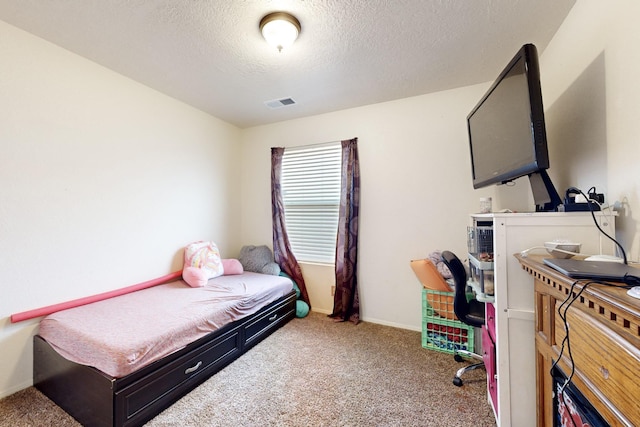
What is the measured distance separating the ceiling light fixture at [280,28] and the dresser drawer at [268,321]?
2255 millimetres

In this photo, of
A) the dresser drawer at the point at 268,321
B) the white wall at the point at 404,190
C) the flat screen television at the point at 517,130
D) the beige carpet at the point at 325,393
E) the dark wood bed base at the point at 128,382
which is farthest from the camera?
the white wall at the point at 404,190

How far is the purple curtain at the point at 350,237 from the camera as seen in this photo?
2.93m

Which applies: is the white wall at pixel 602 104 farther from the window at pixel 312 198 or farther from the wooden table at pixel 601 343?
the window at pixel 312 198

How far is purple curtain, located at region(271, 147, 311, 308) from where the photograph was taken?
10.7ft

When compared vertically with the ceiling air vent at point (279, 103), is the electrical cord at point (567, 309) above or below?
below

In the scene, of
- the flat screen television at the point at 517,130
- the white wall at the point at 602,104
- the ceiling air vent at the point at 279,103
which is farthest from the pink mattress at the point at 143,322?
the white wall at the point at 602,104

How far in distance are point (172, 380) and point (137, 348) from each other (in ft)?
1.23

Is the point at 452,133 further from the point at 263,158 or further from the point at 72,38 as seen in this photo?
the point at 72,38

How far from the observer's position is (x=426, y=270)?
91.4 inches

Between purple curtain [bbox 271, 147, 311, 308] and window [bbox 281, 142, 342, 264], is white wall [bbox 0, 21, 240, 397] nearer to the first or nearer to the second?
purple curtain [bbox 271, 147, 311, 308]

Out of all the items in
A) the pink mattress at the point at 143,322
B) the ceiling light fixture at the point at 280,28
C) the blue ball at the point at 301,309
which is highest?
the ceiling light fixture at the point at 280,28

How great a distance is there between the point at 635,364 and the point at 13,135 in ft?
10.2

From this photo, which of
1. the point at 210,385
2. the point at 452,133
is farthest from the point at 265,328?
the point at 452,133

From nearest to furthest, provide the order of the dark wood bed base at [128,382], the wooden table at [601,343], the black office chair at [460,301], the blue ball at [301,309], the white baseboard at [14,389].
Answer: the wooden table at [601,343] → the dark wood bed base at [128,382] → the white baseboard at [14,389] → the black office chair at [460,301] → the blue ball at [301,309]
